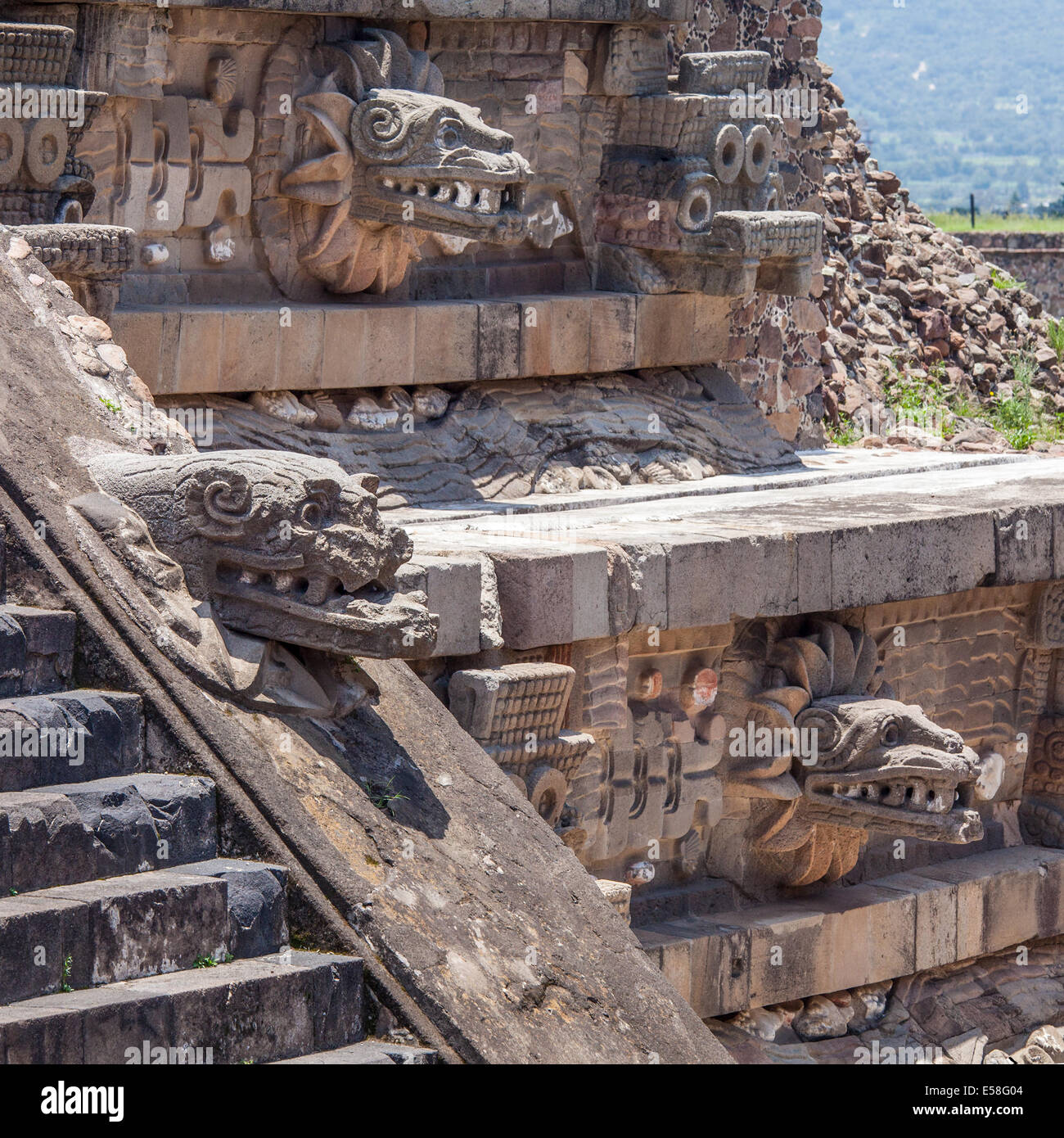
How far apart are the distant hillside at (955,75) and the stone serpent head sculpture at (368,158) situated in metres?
138

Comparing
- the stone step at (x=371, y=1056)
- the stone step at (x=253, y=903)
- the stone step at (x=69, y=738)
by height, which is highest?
the stone step at (x=69, y=738)

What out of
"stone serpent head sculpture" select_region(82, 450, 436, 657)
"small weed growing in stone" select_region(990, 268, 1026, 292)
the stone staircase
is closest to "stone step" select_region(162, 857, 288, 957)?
the stone staircase

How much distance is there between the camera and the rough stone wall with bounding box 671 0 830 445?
13055 millimetres

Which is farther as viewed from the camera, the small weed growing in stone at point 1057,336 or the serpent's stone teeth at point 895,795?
the small weed growing in stone at point 1057,336

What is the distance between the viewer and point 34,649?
5.54 metres

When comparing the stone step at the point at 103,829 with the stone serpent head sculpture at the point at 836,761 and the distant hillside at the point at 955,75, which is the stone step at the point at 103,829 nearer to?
the stone serpent head sculpture at the point at 836,761

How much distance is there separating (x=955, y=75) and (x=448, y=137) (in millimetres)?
181239

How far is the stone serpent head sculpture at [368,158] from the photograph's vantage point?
9.71 m

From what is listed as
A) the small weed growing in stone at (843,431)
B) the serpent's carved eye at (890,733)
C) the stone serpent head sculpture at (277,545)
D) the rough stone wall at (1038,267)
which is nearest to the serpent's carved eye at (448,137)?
the serpent's carved eye at (890,733)

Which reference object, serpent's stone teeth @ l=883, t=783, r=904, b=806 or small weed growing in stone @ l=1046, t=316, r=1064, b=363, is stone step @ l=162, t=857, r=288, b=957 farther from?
small weed growing in stone @ l=1046, t=316, r=1064, b=363

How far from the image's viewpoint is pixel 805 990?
953 centimetres

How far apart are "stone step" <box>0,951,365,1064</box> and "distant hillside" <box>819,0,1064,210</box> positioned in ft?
470

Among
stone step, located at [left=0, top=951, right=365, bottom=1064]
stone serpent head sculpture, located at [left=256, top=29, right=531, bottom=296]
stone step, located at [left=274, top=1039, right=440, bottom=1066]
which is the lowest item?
stone step, located at [left=274, top=1039, right=440, bottom=1066]
